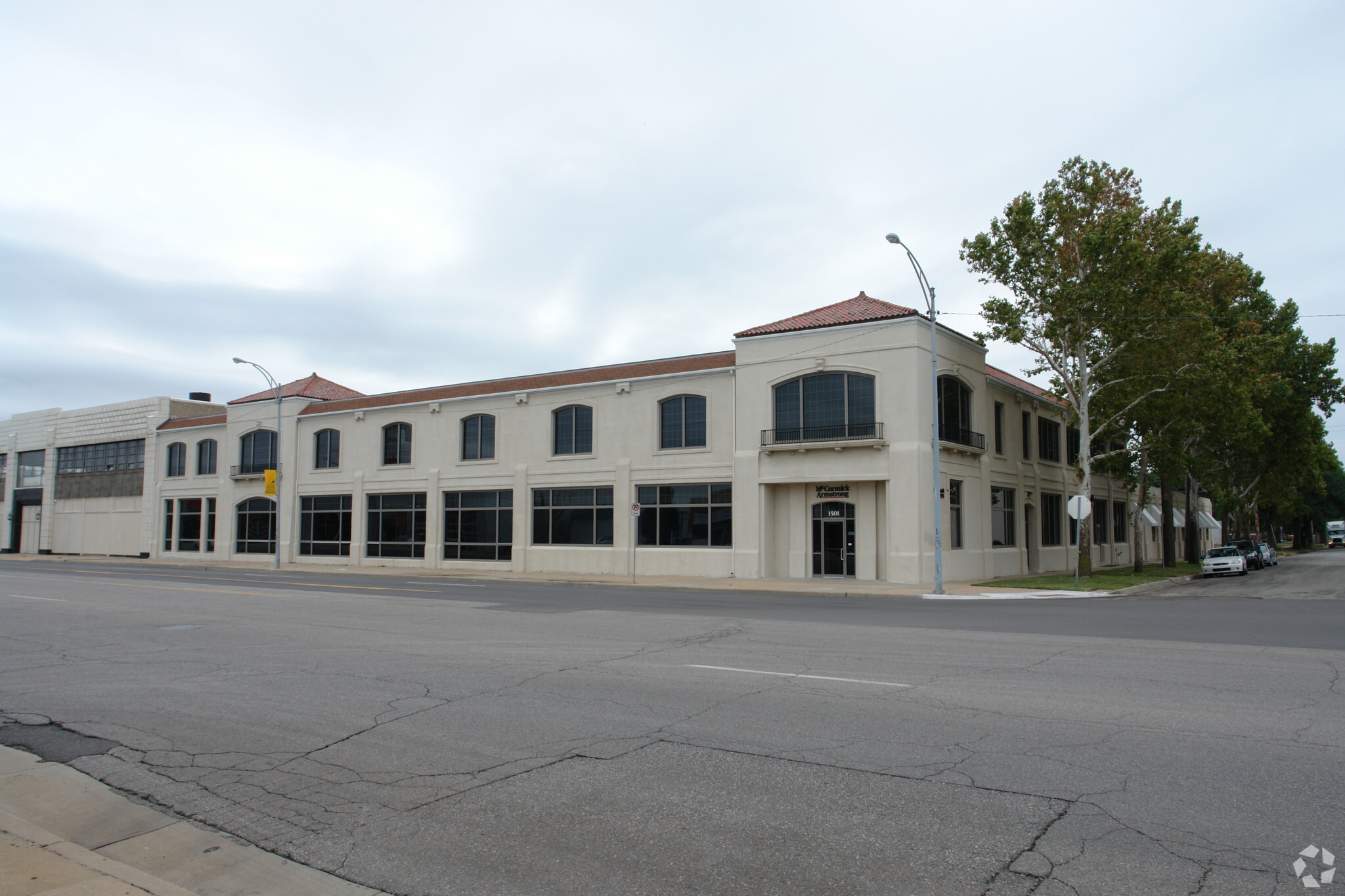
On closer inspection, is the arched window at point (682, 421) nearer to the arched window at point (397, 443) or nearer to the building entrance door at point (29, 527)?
the arched window at point (397, 443)

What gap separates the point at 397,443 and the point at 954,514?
2538 centimetres

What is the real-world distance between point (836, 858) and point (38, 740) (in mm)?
6893

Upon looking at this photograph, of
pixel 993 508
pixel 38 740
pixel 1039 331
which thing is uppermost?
pixel 1039 331

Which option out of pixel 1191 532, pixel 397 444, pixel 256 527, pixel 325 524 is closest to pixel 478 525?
pixel 397 444

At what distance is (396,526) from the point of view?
4128 cm

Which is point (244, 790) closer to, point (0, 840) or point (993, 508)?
point (0, 840)

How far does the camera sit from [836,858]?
4.70 meters

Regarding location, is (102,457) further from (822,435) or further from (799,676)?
(799,676)

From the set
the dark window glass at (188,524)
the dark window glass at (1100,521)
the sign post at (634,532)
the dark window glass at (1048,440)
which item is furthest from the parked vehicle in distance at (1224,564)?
the dark window glass at (188,524)

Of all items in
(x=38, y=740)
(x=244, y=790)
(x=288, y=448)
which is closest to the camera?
(x=244, y=790)

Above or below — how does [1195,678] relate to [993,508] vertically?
below

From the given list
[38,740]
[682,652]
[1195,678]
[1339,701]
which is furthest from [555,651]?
[1339,701]

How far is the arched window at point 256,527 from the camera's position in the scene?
46.2 metres

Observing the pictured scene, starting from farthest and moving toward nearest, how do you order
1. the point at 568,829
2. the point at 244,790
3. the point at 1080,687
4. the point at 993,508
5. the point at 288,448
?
Answer: the point at 288,448
the point at 993,508
the point at 1080,687
the point at 244,790
the point at 568,829
